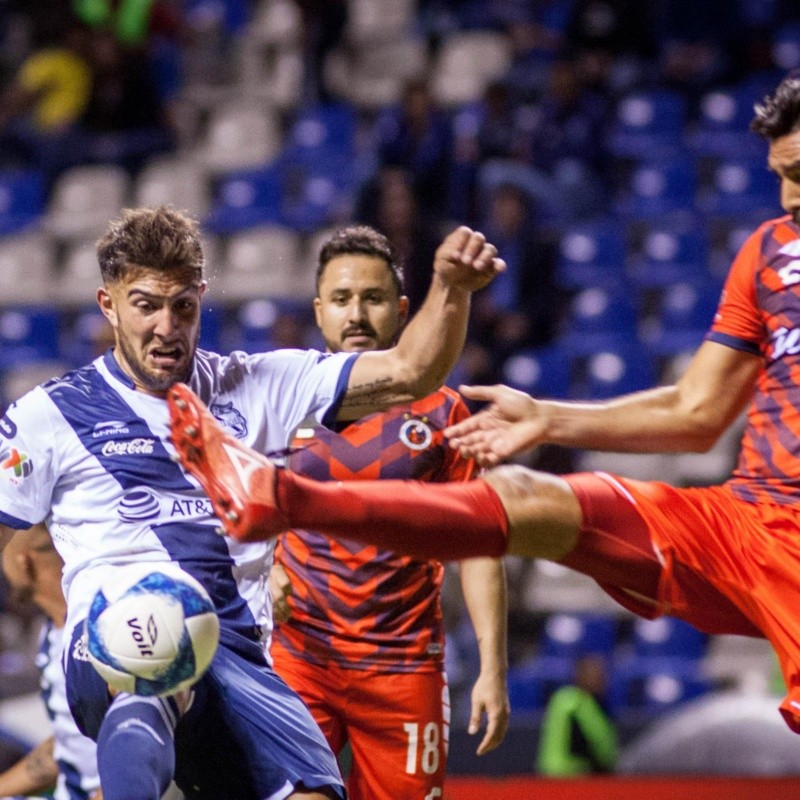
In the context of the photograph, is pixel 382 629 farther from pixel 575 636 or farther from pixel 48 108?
pixel 48 108

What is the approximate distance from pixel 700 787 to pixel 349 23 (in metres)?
8.27

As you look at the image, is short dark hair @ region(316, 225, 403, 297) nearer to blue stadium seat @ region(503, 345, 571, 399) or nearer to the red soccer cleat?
the red soccer cleat

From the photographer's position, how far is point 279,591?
4.48m

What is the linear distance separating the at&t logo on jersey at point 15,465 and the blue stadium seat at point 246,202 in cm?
756

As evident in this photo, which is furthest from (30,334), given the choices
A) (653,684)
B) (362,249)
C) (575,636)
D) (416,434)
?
(416,434)

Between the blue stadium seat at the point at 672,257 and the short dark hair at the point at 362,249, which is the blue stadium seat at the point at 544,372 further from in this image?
the short dark hair at the point at 362,249

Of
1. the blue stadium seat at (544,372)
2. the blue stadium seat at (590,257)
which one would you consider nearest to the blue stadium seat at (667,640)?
the blue stadium seat at (544,372)

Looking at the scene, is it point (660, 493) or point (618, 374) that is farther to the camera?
point (618, 374)

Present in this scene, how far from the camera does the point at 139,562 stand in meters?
3.71

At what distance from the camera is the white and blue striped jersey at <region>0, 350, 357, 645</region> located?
377cm

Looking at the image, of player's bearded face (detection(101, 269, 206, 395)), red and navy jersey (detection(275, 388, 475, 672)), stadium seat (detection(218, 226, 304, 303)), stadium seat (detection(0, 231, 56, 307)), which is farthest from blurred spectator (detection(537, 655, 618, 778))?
stadium seat (detection(0, 231, 56, 307))

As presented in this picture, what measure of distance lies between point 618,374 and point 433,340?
18.7 feet

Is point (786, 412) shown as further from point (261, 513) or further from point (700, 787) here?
point (700, 787)

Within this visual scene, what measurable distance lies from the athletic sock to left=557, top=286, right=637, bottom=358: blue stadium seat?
634 centimetres
